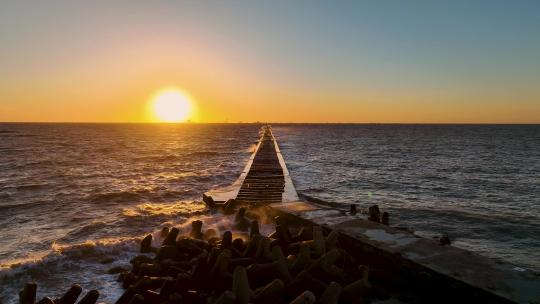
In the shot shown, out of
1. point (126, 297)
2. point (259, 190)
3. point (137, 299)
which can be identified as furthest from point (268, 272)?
point (259, 190)

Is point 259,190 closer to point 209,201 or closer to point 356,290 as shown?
point 209,201

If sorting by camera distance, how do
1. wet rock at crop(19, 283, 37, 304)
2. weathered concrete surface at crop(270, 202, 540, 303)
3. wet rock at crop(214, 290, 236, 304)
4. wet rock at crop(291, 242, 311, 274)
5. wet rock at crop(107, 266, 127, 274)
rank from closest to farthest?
wet rock at crop(214, 290, 236, 304) < weathered concrete surface at crop(270, 202, 540, 303) < wet rock at crop(19, 283, 37, 304) < wet rock at crop(291, 242, 311, 274) < wet rock at crop(107, 266, 127, 274)

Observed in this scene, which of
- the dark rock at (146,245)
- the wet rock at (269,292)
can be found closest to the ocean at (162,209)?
the dark rock at (146,245)

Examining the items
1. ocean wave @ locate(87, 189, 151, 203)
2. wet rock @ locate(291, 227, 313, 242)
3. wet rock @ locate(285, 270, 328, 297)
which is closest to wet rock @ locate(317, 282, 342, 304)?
wet rock @ locate(285, 270, 328, 297)

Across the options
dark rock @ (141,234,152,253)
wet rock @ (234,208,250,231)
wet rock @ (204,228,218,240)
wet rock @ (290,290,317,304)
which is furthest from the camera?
wet rock @ (234,208,250,231)

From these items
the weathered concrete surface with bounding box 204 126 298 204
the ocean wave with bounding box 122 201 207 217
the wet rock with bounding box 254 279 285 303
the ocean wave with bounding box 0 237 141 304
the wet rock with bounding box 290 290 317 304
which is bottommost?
the ocean wave with bounding box 122 201 207 217

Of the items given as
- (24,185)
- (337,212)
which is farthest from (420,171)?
(24,185)

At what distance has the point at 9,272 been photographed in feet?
29.5

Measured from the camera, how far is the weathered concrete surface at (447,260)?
6004mm

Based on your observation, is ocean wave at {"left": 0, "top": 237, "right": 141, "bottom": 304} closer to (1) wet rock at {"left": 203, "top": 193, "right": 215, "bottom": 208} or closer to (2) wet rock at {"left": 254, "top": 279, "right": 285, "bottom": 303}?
(2) wet rock at {"left": 254, "top": 279, "right": 285, "bottom": 303}

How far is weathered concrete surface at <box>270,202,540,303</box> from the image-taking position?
6.00 m

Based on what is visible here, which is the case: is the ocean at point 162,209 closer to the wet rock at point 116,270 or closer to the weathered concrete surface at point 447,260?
the wet rock at point 116,270

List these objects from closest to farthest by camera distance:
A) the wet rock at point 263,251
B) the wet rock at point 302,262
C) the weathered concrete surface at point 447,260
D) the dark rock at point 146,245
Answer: the weathered concrete surface at point 447,260 < the wet rock at point 302,262 < the wet rock at point 263,251 < the dark rock at point 146,245

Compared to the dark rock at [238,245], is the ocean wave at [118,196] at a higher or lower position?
lower
